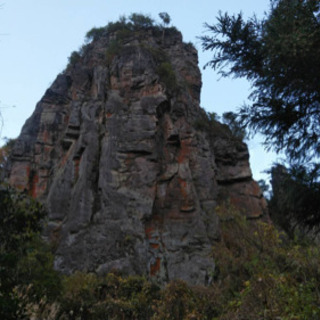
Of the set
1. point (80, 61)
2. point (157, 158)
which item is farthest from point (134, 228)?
point (80, 61)

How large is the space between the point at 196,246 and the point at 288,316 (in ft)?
39.3

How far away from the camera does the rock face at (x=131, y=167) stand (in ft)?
57.1

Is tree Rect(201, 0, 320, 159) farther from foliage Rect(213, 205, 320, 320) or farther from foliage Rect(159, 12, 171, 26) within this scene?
foliage Rect(159, 12, 171, 26)

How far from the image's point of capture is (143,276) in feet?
50.9

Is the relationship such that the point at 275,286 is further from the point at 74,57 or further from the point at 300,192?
the point at 74,57

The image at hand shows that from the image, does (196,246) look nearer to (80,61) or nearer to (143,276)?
(143,276)

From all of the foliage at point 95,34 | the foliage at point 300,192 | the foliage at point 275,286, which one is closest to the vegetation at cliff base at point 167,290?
the foliage at point 275,286

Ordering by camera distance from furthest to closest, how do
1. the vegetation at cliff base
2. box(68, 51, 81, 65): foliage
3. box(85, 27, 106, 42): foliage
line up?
box(85, 27, 106, 42): foliage
box(68, 51, 81, 65): foliage
the vegetation at cliff base

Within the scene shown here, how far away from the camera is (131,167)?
19.9 metres

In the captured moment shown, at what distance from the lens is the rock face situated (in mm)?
17406

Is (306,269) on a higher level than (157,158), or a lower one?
lower

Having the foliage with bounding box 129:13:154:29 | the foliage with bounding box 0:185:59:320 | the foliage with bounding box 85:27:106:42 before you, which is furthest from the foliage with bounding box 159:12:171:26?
the foliage with bounding box 0:185:59:320

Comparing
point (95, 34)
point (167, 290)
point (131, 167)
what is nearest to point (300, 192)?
point (167, 290)

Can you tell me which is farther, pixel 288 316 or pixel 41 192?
pixel 41 192
